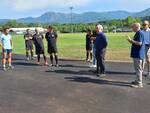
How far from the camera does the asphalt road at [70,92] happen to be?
10.2 m

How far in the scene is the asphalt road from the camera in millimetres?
10156

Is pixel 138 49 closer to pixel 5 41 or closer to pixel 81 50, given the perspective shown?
pixel 5 41

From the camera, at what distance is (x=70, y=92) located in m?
12.0

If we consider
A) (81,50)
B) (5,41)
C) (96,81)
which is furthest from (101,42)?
(81,50)

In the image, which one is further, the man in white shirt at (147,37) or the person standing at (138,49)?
the man in white shirt at (147,37)

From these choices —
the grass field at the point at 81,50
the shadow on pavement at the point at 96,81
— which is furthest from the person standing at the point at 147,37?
the grass field at the point at 81,50

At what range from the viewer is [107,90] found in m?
12.1

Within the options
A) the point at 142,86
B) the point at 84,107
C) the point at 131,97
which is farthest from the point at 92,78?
the point at 84,107

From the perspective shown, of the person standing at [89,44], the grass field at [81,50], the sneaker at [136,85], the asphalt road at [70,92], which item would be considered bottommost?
the grass field at [81,50]

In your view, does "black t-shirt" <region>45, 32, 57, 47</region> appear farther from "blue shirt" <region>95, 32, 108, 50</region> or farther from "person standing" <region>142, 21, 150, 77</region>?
"person standing" <region>142, 21, 150, 77</region>

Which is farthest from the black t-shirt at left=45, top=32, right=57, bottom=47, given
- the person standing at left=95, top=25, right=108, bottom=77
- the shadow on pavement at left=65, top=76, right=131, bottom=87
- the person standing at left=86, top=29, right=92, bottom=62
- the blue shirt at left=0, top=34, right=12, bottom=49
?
the shadow on pavement at left=65, top=76, right=131, bottom=87

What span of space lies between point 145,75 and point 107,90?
2.97 metres

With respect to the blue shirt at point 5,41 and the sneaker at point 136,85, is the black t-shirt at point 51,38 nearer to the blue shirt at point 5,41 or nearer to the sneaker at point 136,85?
the blue shirt at point 5,41

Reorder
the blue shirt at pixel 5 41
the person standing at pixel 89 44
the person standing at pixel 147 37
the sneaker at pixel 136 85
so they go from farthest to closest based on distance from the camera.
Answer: the person standing at pixel 89 44 < the blue shirt at pixel 5 41 < the person standing at pixel 147 37 < the sneaker at pixel 136 85
